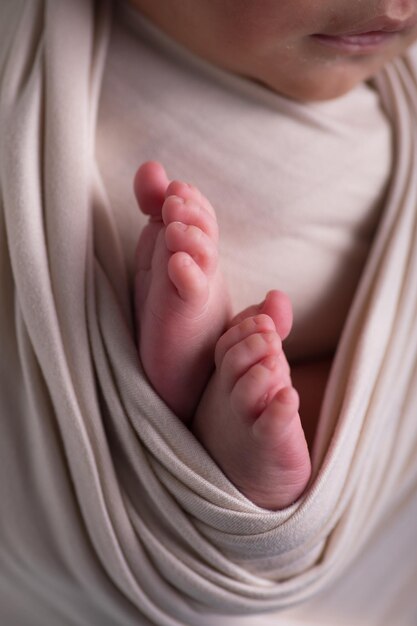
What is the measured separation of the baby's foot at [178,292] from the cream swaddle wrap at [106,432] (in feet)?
0.09

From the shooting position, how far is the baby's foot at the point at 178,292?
Result: 819mm

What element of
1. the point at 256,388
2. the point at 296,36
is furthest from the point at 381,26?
the point at 256,388

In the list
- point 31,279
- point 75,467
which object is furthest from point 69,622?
point 31,279

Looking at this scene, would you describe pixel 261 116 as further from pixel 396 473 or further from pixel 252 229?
pixel 396 473

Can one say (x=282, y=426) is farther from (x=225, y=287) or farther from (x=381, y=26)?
(x=381, y=26)

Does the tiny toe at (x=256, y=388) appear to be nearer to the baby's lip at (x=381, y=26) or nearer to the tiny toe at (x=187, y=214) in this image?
the tiny toe at (x=187, y=214)

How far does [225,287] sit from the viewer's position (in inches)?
35.6

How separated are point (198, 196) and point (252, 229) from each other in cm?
15

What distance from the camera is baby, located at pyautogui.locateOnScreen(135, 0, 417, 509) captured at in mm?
806

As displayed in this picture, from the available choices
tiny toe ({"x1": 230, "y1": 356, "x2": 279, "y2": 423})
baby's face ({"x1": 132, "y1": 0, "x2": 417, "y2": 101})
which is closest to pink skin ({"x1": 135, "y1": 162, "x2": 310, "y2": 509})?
tiny toe ({"x1": 230, "y1": 356, "x2": 279, "y2": 423})

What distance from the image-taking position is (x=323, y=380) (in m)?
1.02

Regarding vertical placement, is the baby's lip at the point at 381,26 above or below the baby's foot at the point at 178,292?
above

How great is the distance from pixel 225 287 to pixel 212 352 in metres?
0.06

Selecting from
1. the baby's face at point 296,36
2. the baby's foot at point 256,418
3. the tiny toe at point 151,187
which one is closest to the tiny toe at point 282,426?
the baby's foot at point 256,418
